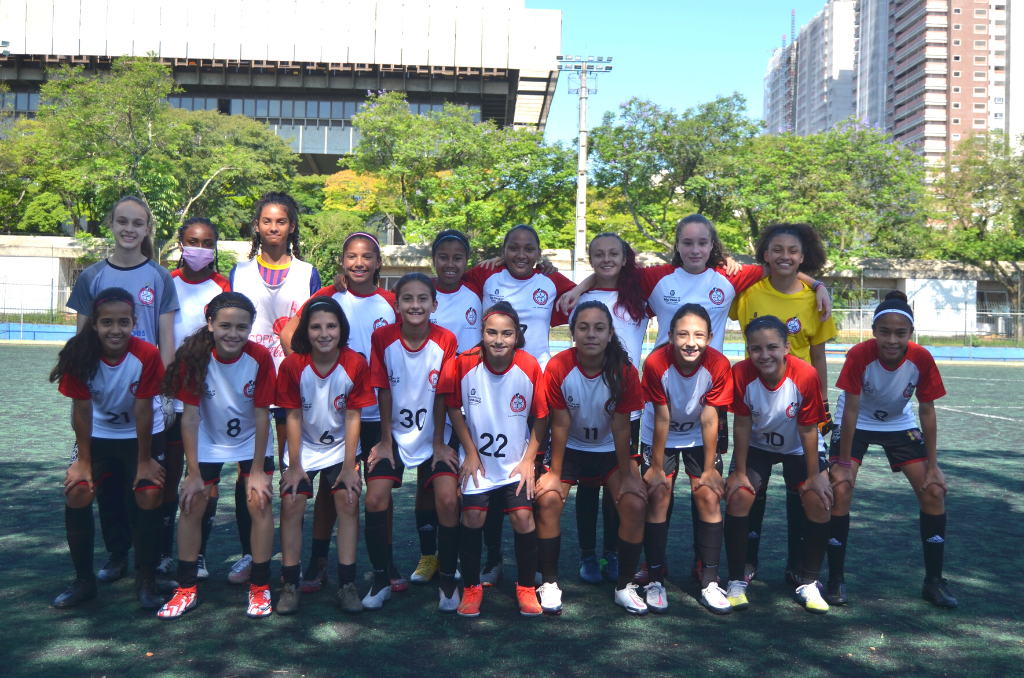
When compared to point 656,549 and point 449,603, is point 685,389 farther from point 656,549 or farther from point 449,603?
point 449,603

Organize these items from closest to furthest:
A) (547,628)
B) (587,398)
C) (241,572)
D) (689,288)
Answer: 1. (547,628)
2. (587,398)
3. (241,572)
4. (689,288)

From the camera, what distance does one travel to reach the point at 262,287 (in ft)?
15.7

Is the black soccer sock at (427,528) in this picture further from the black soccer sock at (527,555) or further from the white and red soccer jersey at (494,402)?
the black soccer sock at (527,555)

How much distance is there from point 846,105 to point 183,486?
134 meters

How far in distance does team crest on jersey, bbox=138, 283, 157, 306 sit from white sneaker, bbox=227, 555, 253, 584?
4.97ft

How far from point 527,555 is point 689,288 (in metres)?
1.83

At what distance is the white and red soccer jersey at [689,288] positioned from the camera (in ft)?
15.8

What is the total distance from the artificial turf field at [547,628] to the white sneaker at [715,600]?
0.15 feet

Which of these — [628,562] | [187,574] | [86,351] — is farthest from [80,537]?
[628,562]

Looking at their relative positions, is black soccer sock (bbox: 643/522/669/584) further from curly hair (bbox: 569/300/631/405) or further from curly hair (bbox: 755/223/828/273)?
curly hair (bbox: 755/223/828/273)

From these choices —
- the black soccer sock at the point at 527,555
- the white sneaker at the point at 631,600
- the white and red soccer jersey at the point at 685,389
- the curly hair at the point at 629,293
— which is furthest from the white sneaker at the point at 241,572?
the curly hair at the point at 629,293

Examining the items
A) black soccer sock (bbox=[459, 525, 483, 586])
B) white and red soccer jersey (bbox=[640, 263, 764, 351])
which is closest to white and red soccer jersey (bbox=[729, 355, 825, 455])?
white and red soccer jersey (bbox=[640, 263, 764, 351])

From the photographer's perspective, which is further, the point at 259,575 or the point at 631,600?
the point at 631,600

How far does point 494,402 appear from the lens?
13.8ft
